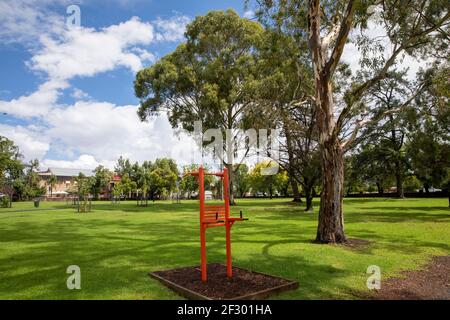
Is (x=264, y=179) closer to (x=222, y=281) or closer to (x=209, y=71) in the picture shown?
(x=209, y=71)

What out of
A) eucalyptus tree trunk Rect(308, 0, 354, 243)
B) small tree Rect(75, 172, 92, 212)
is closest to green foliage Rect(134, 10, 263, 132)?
small tree Rect(75, 172, 92, 212)

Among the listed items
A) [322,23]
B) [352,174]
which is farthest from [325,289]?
[352,174]

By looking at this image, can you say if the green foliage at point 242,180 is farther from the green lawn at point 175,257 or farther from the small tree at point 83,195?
the green lawn at point 175,257

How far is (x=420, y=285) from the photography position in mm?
7207

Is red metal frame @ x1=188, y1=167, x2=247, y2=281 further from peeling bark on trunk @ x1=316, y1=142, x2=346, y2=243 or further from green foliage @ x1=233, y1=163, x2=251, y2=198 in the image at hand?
green foliage @ x1=233, y1=163, x2=251, y2=198

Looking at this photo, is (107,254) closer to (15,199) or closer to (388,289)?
(388,289)

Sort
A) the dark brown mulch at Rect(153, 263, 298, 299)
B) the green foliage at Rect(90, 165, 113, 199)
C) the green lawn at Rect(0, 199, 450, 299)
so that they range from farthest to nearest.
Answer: the green foliage at Rect(90, 165, 113, 199) < the green lawn at Rect(0, 199, 450, 299) < the dark brown mulch at Rect(153, 263, 298, 299)

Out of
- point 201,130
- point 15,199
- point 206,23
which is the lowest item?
point 15,199

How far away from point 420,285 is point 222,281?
12.7 feet

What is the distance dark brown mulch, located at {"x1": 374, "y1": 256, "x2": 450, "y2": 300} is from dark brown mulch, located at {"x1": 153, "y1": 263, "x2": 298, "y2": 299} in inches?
69.1

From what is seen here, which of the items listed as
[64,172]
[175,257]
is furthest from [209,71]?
[64,172]

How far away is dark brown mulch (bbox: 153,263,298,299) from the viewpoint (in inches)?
247
